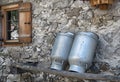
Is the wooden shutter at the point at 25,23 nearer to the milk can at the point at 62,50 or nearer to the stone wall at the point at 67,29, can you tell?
the stone wall at the point at 67,29

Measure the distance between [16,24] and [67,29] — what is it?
123 cm

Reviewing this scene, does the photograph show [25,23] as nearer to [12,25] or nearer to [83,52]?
[12,25]

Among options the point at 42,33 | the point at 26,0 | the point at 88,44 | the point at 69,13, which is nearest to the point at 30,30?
the point at 42,33

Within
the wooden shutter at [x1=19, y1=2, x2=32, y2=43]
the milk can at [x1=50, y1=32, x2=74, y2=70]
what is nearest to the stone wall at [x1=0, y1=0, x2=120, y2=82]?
the wooden shutter at [x1=19, y1=2, x2=32, y2=43]

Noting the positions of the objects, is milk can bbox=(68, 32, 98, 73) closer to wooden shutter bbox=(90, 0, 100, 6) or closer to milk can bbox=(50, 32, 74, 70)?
milk can bbox=(50, 32, 74, 70)

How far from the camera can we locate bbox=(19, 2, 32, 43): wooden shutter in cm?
411

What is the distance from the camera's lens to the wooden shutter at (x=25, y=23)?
4105mm

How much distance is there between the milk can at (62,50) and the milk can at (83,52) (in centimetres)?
13

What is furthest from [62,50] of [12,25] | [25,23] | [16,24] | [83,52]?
[12,25]

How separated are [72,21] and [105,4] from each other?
613 mm

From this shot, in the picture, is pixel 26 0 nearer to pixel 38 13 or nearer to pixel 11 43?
pixel 38 13

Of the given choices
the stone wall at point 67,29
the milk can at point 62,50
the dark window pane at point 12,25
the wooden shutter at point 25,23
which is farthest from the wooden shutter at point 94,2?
the dark window pane at point 12,25

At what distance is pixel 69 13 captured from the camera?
3.64m

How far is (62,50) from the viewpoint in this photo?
3.35m
